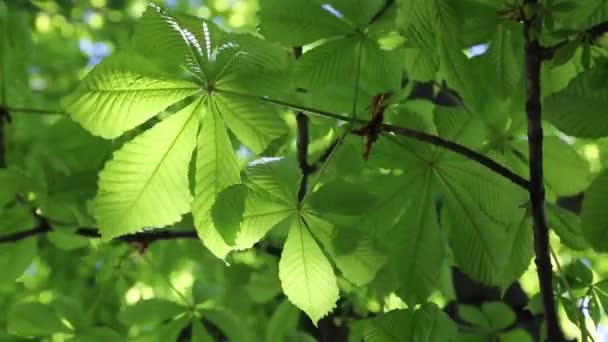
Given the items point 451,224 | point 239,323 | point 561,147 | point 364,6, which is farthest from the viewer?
point 239,323

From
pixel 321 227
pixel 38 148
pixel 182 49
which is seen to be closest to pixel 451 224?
pixel 321 227

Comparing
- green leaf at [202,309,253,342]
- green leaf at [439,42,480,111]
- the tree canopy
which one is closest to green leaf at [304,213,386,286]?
the tree canopy

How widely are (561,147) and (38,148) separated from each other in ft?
4.47

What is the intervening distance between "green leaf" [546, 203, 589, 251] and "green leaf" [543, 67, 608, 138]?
0.26 metres

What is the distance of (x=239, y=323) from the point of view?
139 cm

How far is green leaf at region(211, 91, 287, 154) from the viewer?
2.78ft

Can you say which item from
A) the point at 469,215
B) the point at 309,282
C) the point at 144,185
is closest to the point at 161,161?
the point at 144,185

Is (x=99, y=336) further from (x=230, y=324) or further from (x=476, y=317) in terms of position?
(x=476, y=317)

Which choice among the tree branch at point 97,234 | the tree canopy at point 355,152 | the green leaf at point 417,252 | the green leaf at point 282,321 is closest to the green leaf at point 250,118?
the tree canopy at point 355,152

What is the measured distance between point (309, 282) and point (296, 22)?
0.34 m

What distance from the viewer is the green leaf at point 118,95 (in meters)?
0.81

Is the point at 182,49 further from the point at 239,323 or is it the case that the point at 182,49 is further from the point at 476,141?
the point at 239,323

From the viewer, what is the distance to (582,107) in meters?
0.77

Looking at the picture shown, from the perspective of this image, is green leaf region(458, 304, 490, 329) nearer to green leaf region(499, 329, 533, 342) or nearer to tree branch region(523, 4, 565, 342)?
green leaf region(499, 329, 533, 342)
